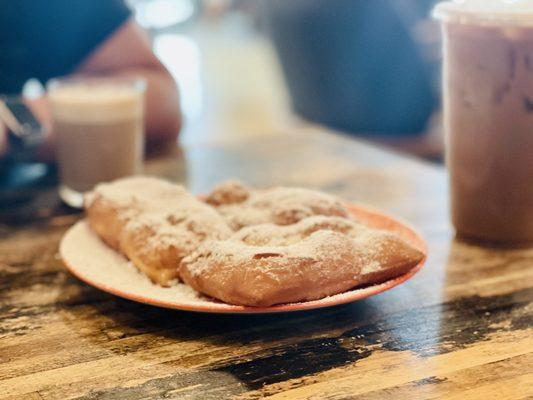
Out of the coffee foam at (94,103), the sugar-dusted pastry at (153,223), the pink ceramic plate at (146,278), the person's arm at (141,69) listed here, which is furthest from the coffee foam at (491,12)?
the person's arm at (141,69)

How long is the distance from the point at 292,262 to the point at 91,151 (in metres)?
0.64

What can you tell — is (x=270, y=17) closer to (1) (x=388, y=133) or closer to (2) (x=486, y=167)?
(1) (x=388, y=133)

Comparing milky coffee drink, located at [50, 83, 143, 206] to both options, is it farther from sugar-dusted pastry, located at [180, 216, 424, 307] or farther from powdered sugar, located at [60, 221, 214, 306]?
sugar-dusted pastry, located at [180, 216, 424, 307]

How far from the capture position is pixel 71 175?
123 centimetres

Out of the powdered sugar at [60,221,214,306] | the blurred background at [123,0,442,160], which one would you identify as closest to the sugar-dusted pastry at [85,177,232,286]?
the powdered sugar at [60,221,214,306]

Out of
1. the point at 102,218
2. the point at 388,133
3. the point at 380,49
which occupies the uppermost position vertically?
the point at 102,218

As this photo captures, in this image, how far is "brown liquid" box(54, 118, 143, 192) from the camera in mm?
1225

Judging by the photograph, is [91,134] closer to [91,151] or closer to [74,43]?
[91,151]

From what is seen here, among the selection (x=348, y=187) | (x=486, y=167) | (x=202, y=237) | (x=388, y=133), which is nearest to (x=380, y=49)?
(x=388, y=133)

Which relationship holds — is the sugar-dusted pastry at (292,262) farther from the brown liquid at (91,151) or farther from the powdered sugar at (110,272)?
the brown liquid at (91,151)

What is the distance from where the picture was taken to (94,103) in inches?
47.9

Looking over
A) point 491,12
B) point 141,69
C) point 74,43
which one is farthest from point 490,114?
point 74,43

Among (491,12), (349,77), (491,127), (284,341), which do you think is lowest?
(349,77)

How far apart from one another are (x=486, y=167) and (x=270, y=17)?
2.82m
